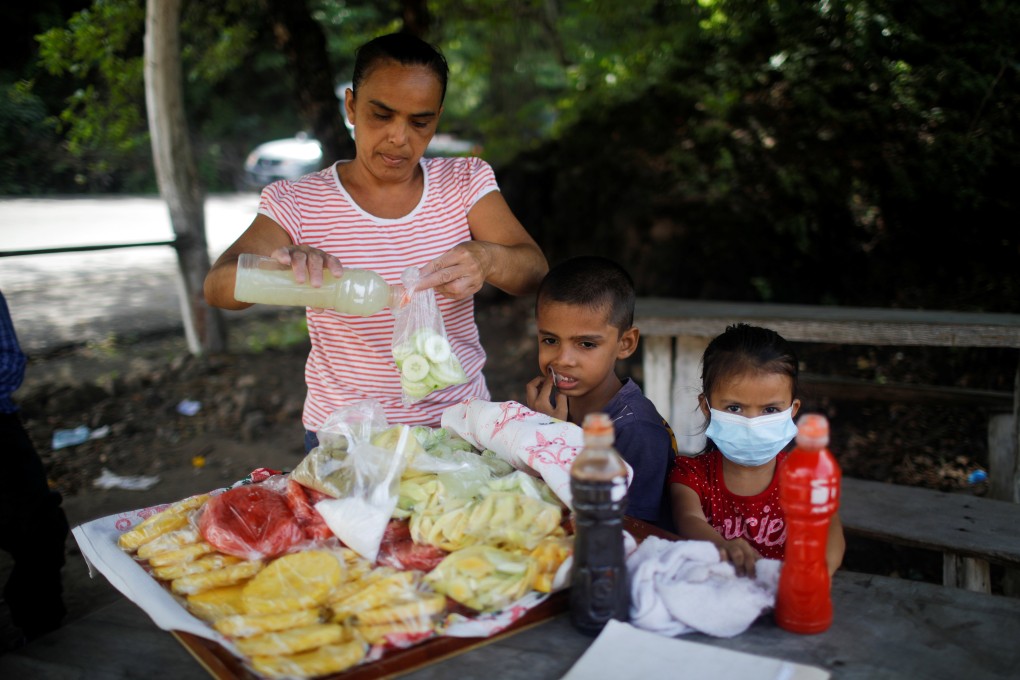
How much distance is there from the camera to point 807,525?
148 centimetres

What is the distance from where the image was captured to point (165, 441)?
5.77 meters

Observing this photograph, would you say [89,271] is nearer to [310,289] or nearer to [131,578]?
[310,289]

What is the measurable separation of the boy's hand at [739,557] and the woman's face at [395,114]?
135cm

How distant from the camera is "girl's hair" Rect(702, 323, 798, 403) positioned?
2029 millimetres

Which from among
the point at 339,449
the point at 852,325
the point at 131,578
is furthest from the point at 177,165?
the point at 131,578

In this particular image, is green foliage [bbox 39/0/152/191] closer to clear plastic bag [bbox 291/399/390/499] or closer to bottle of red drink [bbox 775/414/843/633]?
clear plastic bag [bbox 291/399/390/499]

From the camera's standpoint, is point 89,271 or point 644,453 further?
point 89,271

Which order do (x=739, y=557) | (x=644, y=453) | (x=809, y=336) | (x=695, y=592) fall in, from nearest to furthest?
(x=695, y=592), (x=739, y=557), (x=644, y=453), (x=809, y=336)

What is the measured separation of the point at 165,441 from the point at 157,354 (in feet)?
7.71

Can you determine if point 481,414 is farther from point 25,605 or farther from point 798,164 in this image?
point 798,164

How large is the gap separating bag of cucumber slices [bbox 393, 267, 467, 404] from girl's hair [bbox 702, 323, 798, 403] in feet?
2.16

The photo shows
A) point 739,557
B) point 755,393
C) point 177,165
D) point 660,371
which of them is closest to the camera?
point 739,557

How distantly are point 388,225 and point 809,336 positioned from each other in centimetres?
230

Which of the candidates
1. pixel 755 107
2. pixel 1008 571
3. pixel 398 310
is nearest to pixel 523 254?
pixel 398 310
